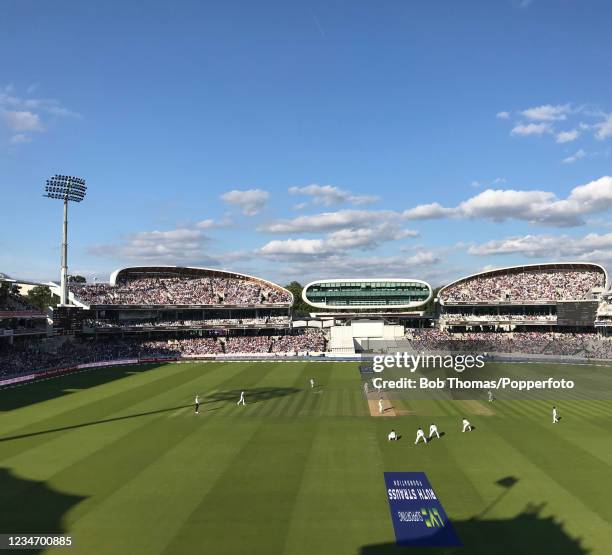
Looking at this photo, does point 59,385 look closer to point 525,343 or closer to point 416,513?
point 416,513

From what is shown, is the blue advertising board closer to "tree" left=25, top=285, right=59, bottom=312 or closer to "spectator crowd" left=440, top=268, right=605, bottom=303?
"spectator crowd" left=440, top=268, right=605, bottom=303

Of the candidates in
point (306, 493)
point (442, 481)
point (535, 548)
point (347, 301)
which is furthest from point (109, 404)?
point (347, 301)

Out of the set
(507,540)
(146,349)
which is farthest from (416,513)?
(146,349)

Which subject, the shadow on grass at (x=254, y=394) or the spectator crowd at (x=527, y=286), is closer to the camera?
the shadow on grass at (x=254, y=394)

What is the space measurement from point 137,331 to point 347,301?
114 feet

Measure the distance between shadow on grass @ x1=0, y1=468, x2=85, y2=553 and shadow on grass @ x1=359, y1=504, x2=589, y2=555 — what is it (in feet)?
33.9

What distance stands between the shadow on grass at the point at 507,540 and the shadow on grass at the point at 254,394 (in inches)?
886

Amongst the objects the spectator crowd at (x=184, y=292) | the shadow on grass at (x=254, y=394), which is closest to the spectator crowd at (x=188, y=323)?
the spectator crowd at (x=184, y=292)

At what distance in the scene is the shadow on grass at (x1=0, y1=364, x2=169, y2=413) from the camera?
123 ft

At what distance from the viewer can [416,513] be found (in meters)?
16.6

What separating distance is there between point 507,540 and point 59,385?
4193 cm

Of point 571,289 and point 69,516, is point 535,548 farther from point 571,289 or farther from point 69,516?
point 571,289

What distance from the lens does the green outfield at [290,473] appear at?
49.8 ft

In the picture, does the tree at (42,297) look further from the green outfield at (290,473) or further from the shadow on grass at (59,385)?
the green outfield at (290,473)
